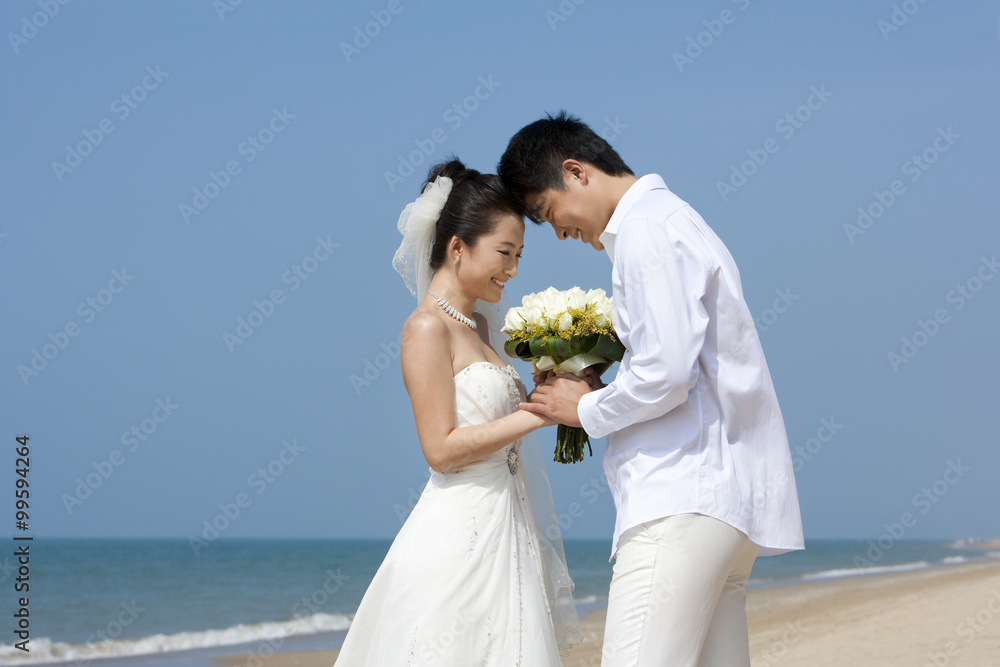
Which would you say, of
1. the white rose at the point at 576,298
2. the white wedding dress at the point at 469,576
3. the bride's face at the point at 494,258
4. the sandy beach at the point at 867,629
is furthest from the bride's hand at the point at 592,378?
the sandy beach at the point at 867,629

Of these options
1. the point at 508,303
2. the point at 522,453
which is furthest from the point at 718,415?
the point at 508,303

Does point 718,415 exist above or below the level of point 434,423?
above

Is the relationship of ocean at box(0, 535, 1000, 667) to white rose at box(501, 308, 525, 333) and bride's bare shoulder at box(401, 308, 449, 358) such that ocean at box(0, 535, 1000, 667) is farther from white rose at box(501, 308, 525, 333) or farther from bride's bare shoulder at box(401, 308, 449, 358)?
white rose at box(501, 308, 525, 333)

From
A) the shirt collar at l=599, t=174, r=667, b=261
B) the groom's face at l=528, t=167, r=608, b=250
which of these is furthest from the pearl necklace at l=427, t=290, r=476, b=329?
the shirt collar at l=599, t=174, r=667, b=261

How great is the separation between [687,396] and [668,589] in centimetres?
61

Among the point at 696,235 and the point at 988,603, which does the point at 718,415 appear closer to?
the point at 696,235

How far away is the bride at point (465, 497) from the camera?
3.64 metres

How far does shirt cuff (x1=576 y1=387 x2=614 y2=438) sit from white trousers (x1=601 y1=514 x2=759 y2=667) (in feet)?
1.12

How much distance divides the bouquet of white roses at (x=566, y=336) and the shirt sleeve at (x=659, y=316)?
551 millimetres

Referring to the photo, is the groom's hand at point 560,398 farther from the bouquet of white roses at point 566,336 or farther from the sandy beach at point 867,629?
the sandy beach at point 867,629

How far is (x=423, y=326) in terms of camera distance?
3.95 meters

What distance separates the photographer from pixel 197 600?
68.9 ft

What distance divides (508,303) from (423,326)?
91 cm

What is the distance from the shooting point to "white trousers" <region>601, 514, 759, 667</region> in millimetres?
2719
